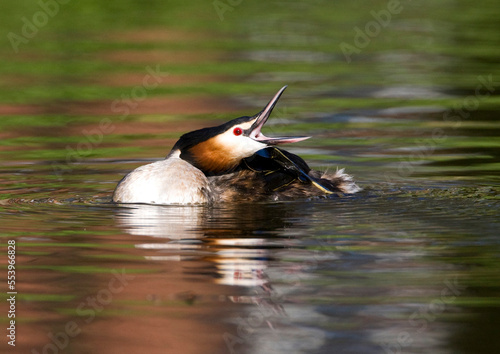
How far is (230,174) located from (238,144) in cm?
40

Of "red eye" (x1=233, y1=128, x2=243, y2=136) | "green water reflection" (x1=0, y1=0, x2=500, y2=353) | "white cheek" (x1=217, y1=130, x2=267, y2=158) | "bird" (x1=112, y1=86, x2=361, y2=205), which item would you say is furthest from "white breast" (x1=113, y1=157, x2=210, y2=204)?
"red eye" (x1=233, y1=128, x2=243, y2=136)

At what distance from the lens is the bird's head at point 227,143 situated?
979 centimetres

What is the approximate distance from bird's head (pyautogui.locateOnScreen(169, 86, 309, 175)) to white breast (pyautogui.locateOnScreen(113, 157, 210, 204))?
33 cm

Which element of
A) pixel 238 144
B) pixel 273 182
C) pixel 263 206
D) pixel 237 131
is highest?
pixel 237 131

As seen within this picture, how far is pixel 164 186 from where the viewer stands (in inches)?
381

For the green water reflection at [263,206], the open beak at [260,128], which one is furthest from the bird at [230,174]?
the green water reflection at [263,206]

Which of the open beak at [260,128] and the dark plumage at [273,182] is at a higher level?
the open beak at [260,128]

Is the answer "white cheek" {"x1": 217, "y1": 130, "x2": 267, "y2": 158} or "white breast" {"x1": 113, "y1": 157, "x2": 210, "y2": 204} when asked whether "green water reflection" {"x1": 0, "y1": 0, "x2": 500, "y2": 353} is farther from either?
"white cheek" {"x1": 217, "y1": 130, "x2": 267, "y2": 158}

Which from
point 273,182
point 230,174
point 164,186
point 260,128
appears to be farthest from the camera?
point 230,174

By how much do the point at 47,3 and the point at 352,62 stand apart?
9997 mm

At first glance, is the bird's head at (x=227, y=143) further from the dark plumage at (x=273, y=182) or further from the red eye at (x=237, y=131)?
the dark plumage at (x=273, y=182)

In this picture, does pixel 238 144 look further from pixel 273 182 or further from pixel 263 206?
pixel 263 206

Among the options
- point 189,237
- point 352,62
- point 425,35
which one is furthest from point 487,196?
point 425,35

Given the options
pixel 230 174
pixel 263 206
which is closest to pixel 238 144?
pixel 230 174
